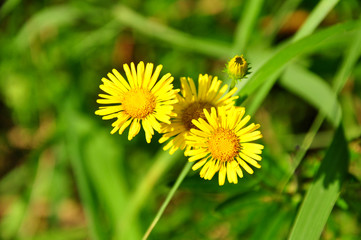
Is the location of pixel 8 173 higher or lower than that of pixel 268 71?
lower

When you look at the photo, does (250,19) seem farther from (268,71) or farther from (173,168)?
(173,168)

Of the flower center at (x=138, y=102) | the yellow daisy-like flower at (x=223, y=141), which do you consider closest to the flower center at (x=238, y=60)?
the yellow daisy-like flower at (x=223, y=141)

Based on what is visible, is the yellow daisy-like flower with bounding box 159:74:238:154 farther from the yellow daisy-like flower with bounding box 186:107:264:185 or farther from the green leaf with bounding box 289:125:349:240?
the green leaf with bounding box 289:125:349:240

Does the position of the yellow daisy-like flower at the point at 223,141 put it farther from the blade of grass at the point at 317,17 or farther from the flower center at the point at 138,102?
the blade of grass at the point at 317,17

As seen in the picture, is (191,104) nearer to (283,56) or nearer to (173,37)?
(283,56)

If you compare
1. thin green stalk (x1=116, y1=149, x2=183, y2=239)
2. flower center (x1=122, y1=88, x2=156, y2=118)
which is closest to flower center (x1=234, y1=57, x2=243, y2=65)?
flower center (x1=122, y1=88, x2=156, y2=118)

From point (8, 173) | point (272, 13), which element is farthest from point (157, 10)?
point (8, 173)

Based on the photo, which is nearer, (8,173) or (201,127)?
(201,127)
